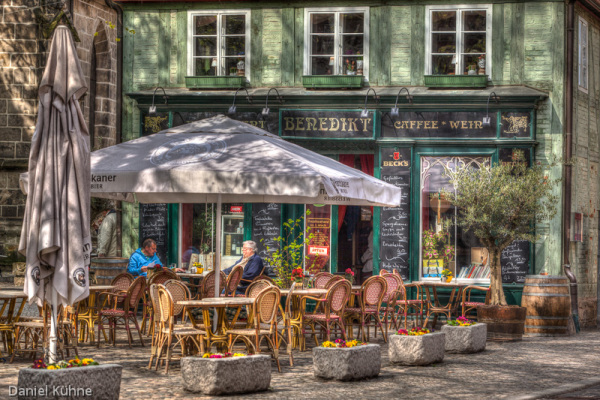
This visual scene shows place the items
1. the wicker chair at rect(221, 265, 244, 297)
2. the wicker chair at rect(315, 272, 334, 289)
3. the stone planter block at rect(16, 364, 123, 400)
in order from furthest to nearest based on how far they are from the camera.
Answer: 1. the wicker chair at rect(315, 272, 334, 289)
2. the wicker chair at rect(221, 265, 244, 297)
3. the stone planter block at rect(16, 364, 123, 400)

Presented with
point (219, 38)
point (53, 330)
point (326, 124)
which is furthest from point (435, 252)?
point (53, 330)

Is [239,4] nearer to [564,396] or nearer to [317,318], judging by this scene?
[317,318]

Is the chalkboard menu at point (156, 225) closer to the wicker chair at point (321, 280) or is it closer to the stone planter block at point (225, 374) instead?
the wicker chair at point (321, 280)

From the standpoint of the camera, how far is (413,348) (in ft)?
37.1

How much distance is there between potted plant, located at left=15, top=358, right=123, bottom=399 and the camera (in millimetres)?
7469

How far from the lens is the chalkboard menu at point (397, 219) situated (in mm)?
18094

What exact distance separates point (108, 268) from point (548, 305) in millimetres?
7117

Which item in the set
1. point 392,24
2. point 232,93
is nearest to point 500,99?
point 392,24

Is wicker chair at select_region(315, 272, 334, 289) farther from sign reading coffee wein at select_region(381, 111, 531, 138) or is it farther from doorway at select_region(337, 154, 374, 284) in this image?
sign reading coffee wein at select_region(381, 111, 531, 138)

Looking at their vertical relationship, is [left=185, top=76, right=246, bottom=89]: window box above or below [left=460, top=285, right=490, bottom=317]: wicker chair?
above

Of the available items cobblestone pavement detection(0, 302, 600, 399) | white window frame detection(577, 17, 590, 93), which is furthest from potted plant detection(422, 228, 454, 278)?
cobblestone pavement detection(0, 302, 600, 399)

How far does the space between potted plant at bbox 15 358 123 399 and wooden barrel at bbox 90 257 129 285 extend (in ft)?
25.6

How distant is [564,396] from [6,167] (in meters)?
12.5

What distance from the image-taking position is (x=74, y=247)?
8617 millimetres
